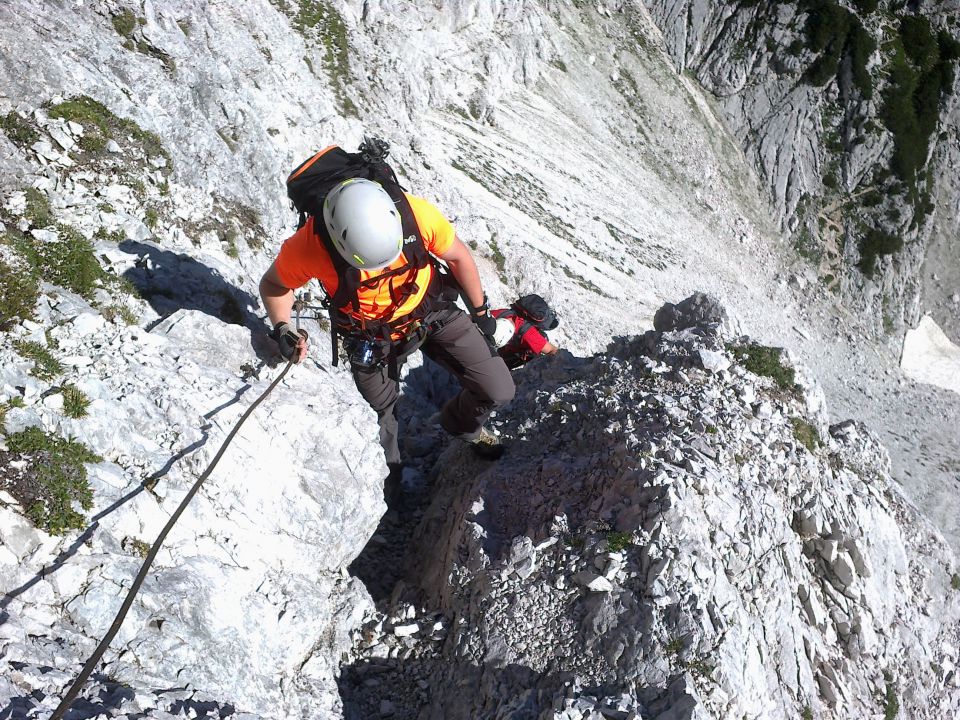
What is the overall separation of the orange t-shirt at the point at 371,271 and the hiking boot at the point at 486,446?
257 cm

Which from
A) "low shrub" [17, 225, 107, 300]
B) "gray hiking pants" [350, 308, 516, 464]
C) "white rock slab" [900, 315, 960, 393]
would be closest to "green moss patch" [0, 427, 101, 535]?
"low shrub" [17, 225, 107, 300]

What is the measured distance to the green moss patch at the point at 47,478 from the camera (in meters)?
5.41

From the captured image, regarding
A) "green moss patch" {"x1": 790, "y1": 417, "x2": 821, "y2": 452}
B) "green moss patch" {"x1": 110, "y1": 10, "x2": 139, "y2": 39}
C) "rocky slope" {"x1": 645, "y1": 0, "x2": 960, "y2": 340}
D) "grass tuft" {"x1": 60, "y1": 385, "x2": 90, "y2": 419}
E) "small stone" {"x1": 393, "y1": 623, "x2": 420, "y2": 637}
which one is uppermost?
"rocky slope" {"x1": 645, "y1": 0, "x2": 960, "y2": 340}

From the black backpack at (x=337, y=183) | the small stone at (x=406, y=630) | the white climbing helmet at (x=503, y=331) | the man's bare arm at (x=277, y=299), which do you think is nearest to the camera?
the black backpack at (x=337, y=183)

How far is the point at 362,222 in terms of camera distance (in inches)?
250

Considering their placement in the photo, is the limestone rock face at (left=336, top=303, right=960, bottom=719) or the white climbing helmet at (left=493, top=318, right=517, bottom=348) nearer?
the limestone rock face at (left=336, top=303, right=960, bottom=719)

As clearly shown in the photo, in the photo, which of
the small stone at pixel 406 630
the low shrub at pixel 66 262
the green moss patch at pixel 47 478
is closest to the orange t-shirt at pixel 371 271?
the low shrub at pixel 66 262

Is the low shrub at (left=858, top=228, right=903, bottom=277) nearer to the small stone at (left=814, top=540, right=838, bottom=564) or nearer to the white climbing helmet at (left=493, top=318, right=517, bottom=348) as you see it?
the small stone at (left=814, top=540, right=838, bottom=564)

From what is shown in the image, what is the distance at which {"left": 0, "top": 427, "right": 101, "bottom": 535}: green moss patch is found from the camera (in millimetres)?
5414

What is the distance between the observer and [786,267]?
128 feet

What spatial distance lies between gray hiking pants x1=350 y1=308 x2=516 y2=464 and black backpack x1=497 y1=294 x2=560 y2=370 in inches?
82.3

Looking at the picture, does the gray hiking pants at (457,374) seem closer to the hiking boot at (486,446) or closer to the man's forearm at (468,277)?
the hiking boot at (486,446)

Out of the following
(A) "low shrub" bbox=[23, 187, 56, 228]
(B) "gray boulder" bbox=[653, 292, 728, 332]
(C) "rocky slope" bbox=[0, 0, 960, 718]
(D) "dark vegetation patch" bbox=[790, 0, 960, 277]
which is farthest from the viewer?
(D) "dark vegetation patch" bbox=[790, 0, 960, 277]

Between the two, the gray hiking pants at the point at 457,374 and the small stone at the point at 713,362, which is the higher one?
the small stone at the point at 713,362
